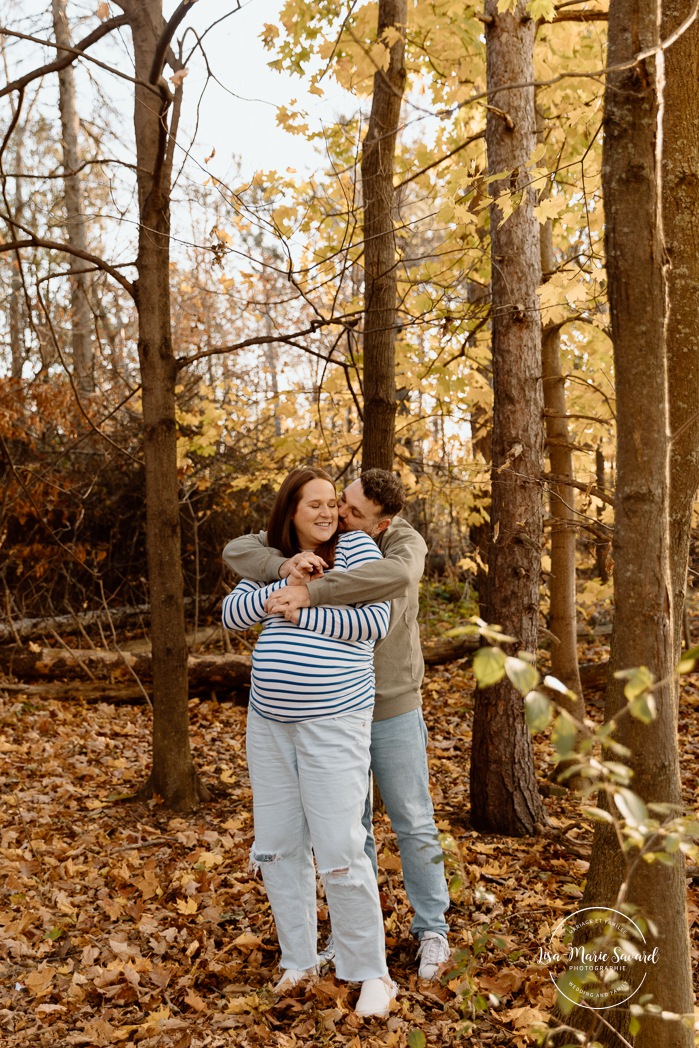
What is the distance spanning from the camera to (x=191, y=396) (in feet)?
30.9

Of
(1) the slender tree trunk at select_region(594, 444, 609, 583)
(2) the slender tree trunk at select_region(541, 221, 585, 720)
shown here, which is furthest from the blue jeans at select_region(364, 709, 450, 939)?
(1) the slender tree trunk at select_region(594, 444, 609, 583)

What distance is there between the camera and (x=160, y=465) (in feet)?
16.3

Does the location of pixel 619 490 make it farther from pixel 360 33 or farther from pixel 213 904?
pixel 360 33

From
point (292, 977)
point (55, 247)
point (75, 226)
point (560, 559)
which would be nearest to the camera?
point (292, 977)

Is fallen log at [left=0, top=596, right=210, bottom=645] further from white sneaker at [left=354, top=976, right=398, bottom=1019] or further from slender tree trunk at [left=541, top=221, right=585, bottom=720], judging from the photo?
white sneaker at [left=354, top=976, right=398, bottom=1019]

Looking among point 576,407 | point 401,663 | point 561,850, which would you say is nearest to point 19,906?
point 401,663

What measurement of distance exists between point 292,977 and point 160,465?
2.97 metres

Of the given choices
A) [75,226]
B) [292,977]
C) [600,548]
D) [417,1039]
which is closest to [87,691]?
[292,977]

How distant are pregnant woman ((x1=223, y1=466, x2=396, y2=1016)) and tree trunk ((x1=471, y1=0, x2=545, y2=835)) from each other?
156 centimetres

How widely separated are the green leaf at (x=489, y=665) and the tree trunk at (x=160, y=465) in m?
3.72

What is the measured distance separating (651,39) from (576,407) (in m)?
5.20

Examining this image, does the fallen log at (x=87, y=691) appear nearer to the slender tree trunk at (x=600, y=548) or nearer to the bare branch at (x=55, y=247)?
the slender tree trunk at (x=600, y=548)

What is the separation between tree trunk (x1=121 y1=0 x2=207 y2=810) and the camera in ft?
16.1

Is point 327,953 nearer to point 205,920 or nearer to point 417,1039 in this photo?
point 205,920
